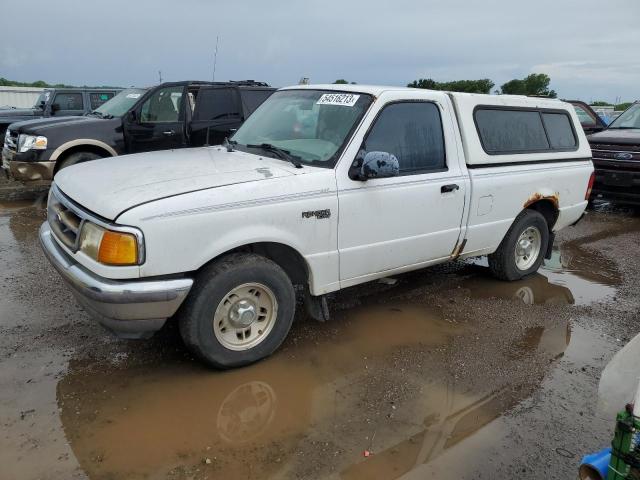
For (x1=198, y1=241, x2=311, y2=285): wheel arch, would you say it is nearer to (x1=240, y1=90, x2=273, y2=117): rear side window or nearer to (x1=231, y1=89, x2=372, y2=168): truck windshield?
(x1=231, y1=89, x2=372, y2=168): truck windshield

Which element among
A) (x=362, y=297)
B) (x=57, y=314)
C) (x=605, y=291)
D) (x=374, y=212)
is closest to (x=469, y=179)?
(x=374, y=212)

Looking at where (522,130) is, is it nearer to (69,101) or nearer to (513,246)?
(513,246)

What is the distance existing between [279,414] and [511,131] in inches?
142

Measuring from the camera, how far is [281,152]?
4035mm

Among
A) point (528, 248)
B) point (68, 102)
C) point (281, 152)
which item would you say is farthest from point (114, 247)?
point (68, 102)

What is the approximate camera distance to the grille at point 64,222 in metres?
3.40

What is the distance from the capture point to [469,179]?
459 centimetres

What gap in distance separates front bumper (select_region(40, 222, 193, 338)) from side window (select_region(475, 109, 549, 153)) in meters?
3.14

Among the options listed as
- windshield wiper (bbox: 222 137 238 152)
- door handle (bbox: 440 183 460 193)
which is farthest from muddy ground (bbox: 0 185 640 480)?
windshield wiper (bbox: 222 137 238 152)

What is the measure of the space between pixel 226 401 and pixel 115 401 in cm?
68

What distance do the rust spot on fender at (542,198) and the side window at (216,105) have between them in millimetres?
5081

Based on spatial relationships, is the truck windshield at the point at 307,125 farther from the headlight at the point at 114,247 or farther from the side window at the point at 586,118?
the side window at the point at 586,118

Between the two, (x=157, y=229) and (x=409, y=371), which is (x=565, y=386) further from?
(x=157, y=229)

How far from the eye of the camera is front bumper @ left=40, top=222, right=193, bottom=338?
303 cm
